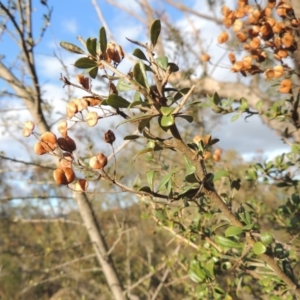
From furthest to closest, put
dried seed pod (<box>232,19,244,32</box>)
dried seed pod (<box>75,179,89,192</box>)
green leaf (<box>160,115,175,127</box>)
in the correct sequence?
dried seed pod (<box>232,19,244,32</box>) < dried seed pod (<box>75,179,89,192</box>) < green leaf (<box>160,115,175,127</box>)

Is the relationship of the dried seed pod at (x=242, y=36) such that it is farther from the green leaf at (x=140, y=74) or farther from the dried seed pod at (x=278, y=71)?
the green leaf at (x=140, y=74)

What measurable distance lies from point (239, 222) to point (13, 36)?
1.51m

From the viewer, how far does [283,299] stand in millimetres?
996

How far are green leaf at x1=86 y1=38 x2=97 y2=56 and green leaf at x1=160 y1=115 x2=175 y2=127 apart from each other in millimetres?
159

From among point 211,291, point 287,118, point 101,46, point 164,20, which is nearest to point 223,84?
point 164,20

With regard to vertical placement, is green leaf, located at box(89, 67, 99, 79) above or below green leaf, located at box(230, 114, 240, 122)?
below

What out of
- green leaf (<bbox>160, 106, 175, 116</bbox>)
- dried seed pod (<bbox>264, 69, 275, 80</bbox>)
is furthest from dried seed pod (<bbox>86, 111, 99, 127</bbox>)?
dried seed pod (<bbox>264, 69, 275, 80</bbox>)

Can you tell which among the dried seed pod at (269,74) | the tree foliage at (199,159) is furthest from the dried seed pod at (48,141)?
the dried seed pod at (269,74)

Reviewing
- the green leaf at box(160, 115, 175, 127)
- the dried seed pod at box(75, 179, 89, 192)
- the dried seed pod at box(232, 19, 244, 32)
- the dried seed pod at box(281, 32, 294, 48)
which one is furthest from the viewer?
the dried seed pod at box(232, 19, 244, 32)

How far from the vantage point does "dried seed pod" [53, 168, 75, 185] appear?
0.64 meters

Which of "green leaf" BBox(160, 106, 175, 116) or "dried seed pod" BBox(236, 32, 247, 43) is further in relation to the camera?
"dried seed pod" BBox(236, 32, 247, 43)

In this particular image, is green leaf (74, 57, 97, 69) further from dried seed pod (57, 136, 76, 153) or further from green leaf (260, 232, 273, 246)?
green leaf (260, 232, 273, 246)

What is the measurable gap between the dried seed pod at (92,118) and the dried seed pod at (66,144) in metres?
0.05

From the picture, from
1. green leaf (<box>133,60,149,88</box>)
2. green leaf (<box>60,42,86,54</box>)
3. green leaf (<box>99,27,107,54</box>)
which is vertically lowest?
green leaf (<box>133,60,149,88</box>)
